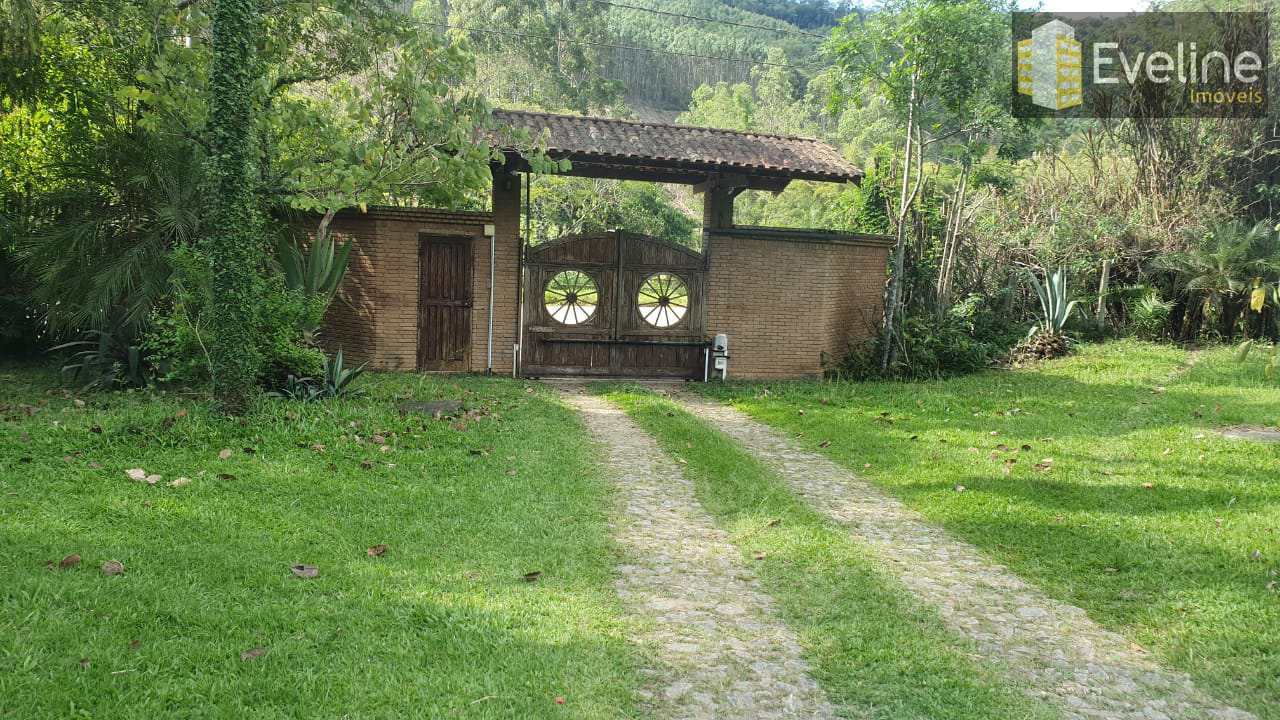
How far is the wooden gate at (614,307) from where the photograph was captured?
1210 cm

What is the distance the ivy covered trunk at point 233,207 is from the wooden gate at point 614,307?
16.8 ft

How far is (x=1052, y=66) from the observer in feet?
56.1

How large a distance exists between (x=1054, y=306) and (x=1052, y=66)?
5574mm

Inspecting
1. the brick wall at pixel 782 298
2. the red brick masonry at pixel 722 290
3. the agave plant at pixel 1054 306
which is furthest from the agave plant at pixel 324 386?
the agave plant at pixel 1054 306

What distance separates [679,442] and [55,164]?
24.2ft

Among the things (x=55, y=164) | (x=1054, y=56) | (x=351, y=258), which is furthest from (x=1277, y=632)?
(x=1054, y=56)

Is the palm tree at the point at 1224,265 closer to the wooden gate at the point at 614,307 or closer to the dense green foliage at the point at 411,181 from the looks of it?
the dense green foliage at the point at 411,181

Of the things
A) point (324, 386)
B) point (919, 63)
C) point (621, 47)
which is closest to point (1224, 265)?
point (919, 63)

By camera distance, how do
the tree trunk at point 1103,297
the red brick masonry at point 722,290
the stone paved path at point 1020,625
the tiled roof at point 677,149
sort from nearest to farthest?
1. the stone paved path at point 1020,625
2. the tiled roof at point 677,149
3. the red brick masonry at point 722,290
4. the tree trunk at point 1103,297

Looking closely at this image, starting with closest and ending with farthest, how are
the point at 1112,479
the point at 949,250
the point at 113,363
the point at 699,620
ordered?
1. the point at 699,620
2. the point at 1112,479
3. the point at 113,363
4. the point at 949,250

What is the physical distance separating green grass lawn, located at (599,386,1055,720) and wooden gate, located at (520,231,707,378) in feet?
17.7

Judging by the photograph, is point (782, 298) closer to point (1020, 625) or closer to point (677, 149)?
point (677, 149)

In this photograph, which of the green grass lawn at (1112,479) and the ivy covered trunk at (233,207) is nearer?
the green grass lawn at (1112,479)

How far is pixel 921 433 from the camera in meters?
8.88
